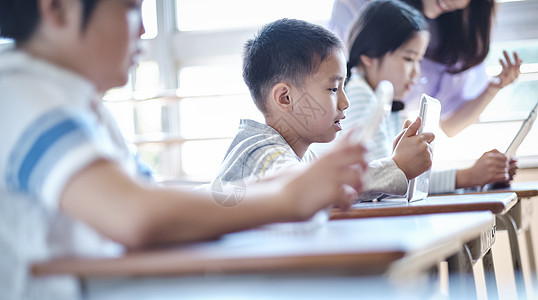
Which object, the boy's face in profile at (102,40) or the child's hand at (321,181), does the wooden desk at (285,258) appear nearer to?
the child's hand at (321,181)

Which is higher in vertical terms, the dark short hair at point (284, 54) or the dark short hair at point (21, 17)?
the dark short hair at point (284, 54)

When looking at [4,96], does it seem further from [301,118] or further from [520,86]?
[520,86]

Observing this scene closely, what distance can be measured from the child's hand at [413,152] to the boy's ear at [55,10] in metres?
0.82

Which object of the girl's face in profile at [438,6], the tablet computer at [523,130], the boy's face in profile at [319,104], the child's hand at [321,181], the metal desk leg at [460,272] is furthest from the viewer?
the girl's face in profile at [438,6]

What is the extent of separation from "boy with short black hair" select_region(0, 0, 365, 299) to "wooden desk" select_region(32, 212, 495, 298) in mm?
33

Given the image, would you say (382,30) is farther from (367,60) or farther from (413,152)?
(413,152)

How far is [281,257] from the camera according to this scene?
55 cm

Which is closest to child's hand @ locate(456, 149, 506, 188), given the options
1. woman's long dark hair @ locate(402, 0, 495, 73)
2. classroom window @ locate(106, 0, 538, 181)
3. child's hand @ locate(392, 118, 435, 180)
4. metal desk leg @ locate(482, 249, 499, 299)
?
metal desk leg @ locate(482, 249, 499, 299)

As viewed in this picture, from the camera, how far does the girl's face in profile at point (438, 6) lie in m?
2.95

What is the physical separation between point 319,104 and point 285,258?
96cm

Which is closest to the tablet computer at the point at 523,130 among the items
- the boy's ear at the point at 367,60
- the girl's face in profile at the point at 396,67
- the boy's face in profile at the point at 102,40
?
the girl's face in profile at the point at 396,67

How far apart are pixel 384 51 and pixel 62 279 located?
1699mm

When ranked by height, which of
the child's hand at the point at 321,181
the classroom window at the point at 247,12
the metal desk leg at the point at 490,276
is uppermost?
the classroom window at the point at 247,12

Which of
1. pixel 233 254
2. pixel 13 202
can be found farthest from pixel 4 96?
pixel 233 254
